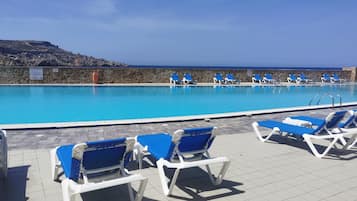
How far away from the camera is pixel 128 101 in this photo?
13141mm

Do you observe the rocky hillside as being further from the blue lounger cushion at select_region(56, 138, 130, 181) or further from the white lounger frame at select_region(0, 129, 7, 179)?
the blue lounger cushion at select_region(56, 138, 130, 181)

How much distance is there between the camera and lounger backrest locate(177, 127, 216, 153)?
3.29 m

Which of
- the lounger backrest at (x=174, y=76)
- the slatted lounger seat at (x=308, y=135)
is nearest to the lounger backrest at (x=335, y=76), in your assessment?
the lounger backrest at (x=174, y=76)

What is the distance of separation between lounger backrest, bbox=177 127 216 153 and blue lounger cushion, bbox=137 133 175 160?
0.13m

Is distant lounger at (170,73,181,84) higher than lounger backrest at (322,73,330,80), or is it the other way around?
lounger backrest at (322,73,330,80)

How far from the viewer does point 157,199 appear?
3121 mm

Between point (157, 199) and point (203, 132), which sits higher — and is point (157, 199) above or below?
below

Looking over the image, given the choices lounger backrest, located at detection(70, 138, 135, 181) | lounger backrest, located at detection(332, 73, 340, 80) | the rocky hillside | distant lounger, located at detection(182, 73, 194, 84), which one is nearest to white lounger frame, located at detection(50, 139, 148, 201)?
lounger backrest, located at detection(70, 138, 135, 181)

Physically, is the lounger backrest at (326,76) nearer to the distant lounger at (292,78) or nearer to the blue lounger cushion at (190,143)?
the distant lounger at (292,78)

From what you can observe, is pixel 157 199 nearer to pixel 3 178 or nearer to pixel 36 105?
pixel 3 178

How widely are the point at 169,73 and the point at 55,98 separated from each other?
7605 mm

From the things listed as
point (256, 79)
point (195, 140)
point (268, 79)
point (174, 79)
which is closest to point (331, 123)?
point (195, 140)

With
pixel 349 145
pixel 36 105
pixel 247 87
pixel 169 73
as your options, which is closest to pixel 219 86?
pixel 247 87

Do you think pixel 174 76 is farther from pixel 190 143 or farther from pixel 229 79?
pixel 190 143
